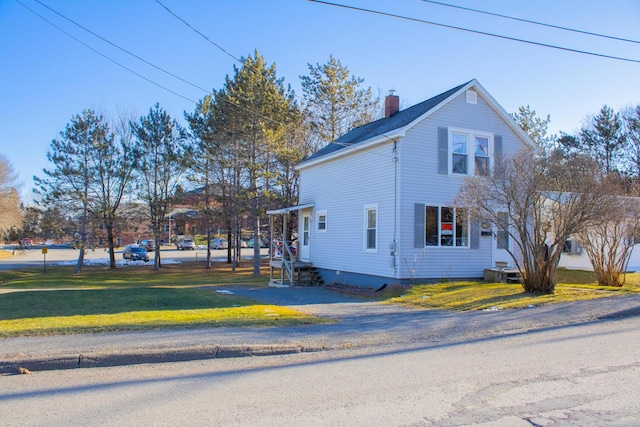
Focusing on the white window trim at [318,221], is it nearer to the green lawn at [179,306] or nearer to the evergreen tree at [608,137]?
the green lawn at [179,306]

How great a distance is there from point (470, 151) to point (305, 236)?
29.2 feet

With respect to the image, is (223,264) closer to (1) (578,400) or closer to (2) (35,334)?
(2) (35,334)

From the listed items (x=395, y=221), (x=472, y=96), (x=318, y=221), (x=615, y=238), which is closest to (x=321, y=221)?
(x=318, y=221)

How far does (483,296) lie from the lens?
13.8 meters

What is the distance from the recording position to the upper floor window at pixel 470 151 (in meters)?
17.7

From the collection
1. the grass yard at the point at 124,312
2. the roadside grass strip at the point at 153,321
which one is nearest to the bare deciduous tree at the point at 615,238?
the roadside grass strip at the point at 153,321

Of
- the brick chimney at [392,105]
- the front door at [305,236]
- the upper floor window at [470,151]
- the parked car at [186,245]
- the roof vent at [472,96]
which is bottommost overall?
the parked car at [186,245]

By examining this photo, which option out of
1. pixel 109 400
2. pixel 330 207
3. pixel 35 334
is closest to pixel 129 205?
pixel 330 207

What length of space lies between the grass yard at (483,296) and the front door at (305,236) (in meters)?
7.92

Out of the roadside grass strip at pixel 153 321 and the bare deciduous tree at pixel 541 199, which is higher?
the bare deciduous tree at pixel 541 199

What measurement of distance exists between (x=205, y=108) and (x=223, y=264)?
1339 cm

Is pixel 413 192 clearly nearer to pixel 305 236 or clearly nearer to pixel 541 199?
pixel 541 199

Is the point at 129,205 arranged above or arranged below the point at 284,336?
above

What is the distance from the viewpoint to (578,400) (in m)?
5.14
